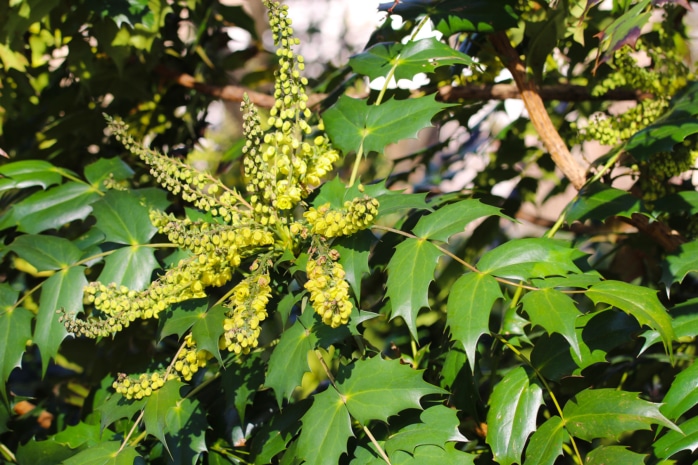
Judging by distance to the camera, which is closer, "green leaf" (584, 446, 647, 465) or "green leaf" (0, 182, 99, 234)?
"green leaf" (584, 446, 647, 465)

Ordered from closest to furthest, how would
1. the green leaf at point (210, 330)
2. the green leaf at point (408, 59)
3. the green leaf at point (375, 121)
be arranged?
1. the green leaf at point (210, 330)
2. the green leaf at point (375, 121)
3. the green leaf at point (408, 59)

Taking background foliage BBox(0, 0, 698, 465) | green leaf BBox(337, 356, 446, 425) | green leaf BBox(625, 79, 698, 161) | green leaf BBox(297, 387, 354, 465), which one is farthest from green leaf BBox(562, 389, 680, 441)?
green leaf BBox(625, 79, 698, 161)

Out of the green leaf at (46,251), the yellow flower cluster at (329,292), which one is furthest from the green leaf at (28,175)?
the yellow flower cluster at (329,292)

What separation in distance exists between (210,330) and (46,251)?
0.53 m

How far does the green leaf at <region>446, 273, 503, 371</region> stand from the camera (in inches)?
44.4

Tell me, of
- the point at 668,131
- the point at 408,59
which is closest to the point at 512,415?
the point at 668,131

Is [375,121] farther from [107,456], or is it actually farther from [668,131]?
[107,456]

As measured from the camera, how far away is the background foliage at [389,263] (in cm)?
119

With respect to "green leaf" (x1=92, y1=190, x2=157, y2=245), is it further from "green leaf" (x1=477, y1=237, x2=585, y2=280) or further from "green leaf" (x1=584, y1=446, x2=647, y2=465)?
"green leaf" (x1=584, y1=446, x2=647, y2=465)

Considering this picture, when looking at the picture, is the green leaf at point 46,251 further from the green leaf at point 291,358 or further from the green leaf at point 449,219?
the green leaf at point 449,219

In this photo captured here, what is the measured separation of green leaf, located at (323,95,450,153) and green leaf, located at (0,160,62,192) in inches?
27.1

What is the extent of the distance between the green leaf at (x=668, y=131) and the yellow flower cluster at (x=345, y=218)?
64 centimetres

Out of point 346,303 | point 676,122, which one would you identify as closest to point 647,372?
point 676,122

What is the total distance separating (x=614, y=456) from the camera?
1.15m
